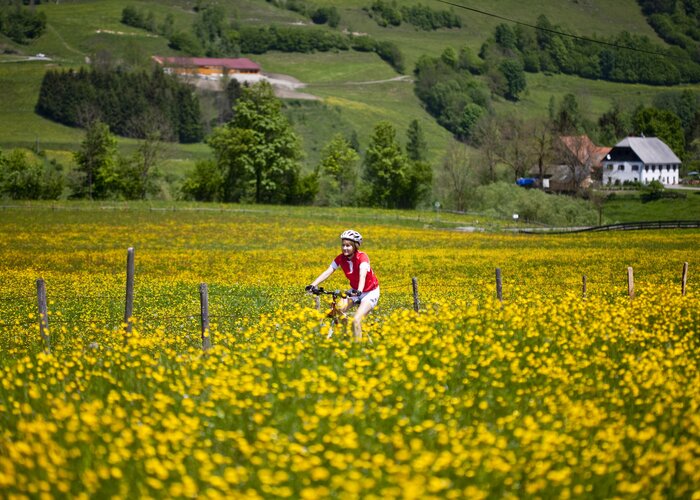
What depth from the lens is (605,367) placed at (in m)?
13.6

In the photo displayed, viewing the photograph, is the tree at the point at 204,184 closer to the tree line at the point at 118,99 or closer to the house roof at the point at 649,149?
the tree line at the point at 118,99

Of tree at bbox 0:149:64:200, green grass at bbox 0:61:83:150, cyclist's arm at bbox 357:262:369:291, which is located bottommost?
cyclist's arm at bbox 357:262:369:291

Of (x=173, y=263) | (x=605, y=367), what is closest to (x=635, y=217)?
(x=173, y=263)

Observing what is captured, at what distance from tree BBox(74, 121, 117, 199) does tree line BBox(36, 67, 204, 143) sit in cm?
6517

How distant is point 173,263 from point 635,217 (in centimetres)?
7956

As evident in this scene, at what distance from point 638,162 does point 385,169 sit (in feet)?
179

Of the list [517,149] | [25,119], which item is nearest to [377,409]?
[517,149]

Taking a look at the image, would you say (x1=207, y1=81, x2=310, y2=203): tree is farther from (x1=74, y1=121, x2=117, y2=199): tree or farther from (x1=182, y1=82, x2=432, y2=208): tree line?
(x1=74, y1=121, x2=117, y2=199): tree

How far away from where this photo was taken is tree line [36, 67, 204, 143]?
175m

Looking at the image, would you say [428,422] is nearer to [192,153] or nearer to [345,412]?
[345,412]

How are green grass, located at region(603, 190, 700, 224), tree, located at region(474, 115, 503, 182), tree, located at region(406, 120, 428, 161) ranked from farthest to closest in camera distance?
tree, located at region(406, 120, 428, 161) → tree, located at region(474, 115, 503, 182) → green grass, located at region(603, 190, 700, 224)

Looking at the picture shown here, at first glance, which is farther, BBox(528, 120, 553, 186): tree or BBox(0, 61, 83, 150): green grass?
BBox(0, 61, 83, 150): green grass

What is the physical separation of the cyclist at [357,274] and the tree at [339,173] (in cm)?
10394

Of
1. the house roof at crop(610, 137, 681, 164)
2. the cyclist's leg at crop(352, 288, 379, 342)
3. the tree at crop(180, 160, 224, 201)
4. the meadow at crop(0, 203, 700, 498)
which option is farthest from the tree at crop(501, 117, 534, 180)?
the cyclist's leg at crop(352, 288, 379, 342)
